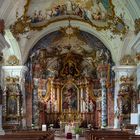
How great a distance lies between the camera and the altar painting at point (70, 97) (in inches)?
1237

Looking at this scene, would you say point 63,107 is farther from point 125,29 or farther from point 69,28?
point 125,29

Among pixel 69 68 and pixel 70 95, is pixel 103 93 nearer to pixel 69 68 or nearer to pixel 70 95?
pixel 69 68

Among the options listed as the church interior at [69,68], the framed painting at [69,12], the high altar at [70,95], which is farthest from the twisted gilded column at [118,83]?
the framed painting at [69,12]

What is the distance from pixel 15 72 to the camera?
88.0 ft

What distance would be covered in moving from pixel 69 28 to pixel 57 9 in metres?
1.93

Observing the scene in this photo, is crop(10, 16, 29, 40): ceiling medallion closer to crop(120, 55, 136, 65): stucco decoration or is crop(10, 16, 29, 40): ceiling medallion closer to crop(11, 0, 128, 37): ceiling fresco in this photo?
crop(11, 0, 128, 37): ceiling fresco

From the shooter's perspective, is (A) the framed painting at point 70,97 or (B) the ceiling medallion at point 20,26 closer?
(B) the ceiling medallion at point 20,26

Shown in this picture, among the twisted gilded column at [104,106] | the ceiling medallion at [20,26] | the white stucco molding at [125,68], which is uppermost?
the ceiling medallion at [20,26]

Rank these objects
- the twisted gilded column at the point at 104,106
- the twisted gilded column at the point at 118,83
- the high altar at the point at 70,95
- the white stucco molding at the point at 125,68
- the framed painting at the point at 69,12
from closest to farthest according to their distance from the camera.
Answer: the framed painting at the point at 69,12 < the twisted gilded column at the point at 118,83 < the white stucco molding at the point at 125,68 < the twisted gilded column at the point at 104,106 < the high altar at the point at 70,95

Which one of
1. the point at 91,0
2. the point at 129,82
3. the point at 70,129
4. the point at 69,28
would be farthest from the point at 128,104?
Result: the point at 91,0

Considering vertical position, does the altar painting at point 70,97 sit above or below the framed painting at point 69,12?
below

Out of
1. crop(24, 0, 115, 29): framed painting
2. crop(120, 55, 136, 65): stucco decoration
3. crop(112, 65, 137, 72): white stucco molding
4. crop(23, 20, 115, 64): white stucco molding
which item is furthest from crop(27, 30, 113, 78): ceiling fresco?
crop(24, 0, 115, 29): framed painting

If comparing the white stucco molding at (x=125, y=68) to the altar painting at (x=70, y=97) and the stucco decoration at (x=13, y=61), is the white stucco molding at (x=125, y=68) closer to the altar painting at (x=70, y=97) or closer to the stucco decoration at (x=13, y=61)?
the altar painting at (x=70, y=97)

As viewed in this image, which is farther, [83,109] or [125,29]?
[83,109]
